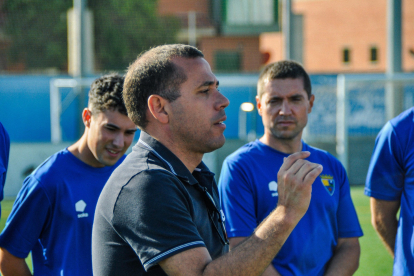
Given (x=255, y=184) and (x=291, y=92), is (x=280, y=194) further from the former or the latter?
(x=291, y=92)

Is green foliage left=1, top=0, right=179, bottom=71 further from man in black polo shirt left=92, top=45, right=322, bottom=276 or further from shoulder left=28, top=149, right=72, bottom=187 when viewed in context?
man in black polo shirt left=92, top=45, right=322, bottom=276

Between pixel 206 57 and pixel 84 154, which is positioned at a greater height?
pixel 206 57

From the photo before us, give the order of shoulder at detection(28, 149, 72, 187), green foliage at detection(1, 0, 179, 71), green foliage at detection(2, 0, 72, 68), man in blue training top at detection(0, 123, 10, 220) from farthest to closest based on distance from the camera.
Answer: green foliage at detection(2, 0, 72, 68), green foliage at detection(1, 0, 179, 71), man in blue training top at detection(0, 123, 10, 220), shoulder at detection(28, 149, 72, 187)

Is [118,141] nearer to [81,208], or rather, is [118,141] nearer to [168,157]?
[81,208]

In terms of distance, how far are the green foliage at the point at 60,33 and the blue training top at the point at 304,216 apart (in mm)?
11950

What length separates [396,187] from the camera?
2.99 m

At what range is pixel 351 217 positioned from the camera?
300 centimetres

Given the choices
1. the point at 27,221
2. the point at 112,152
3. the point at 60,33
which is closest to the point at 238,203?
the point at 112,152

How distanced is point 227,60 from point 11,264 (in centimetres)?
1309

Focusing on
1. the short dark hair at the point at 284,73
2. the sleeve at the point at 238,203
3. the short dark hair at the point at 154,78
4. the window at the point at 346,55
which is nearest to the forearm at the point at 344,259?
the sleeve at the point at 238,203

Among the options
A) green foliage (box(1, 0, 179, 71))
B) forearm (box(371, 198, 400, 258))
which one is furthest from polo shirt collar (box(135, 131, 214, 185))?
green foliage (box(1, 0, 179, 71))

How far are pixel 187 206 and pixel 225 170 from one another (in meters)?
1.26

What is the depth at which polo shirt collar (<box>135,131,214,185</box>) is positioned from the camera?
181 centimetres

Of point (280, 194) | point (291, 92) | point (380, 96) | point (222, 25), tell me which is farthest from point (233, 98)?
point (280, 194)
